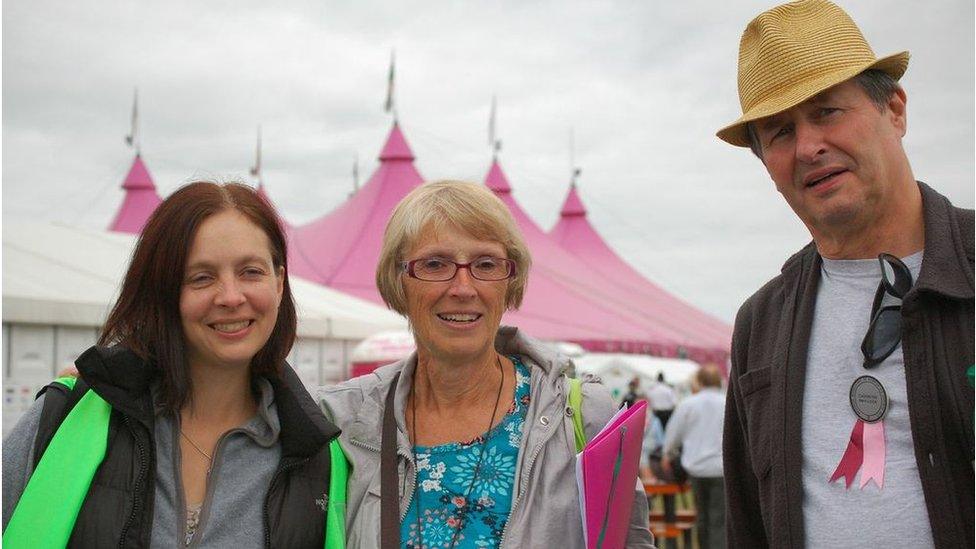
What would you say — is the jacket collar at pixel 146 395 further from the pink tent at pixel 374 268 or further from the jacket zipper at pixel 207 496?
the pink tent at pixel 374 268

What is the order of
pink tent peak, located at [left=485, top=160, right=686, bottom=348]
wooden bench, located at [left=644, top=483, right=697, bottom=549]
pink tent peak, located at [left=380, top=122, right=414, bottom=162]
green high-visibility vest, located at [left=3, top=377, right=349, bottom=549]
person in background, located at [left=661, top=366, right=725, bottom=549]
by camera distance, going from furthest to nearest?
pink tent peak, located at [left=380, top=122, right=414, bottom=162] → pink tent peak, located at [left=485, top=160, right=686, bottom=348] → wooden bench, located at [left=644, top=483, right=697, bottom=549] → person in background, located at [left=661, top=366, right=725, bottom=549] → green high-visibility vest, located at [left=3, top=377, right=349, bottom=549]

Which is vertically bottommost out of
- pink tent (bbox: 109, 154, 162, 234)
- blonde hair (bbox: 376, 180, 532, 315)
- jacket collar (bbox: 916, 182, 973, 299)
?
jacket collar (bbox: 916, 182, 973, 299)

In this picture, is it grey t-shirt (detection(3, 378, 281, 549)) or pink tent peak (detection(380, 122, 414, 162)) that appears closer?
grey t-shirt (detection(3, 378, 281, 549))

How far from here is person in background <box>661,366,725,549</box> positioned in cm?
634

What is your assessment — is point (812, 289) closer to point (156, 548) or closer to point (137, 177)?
point (156, 548)

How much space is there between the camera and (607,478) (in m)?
1.77

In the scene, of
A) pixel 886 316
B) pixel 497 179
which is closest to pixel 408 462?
pixel 886 316

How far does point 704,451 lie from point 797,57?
4.97m

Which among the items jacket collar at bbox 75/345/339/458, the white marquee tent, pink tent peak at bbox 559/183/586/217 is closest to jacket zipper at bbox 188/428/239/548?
jacket collar at bbox 75/345/339/458

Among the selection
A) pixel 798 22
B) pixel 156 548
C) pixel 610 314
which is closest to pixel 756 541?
pixel 798 22

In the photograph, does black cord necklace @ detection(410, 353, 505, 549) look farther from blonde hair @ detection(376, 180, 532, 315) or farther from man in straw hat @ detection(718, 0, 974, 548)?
man in straw hat @ detection(718, 0, 974, 548)

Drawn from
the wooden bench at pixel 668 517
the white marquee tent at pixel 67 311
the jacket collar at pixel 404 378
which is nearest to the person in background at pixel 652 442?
the wooden bench at pixel 668 517

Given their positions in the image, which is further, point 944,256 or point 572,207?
point 572,207

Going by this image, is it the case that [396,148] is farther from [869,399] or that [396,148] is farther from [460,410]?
[869,399]
